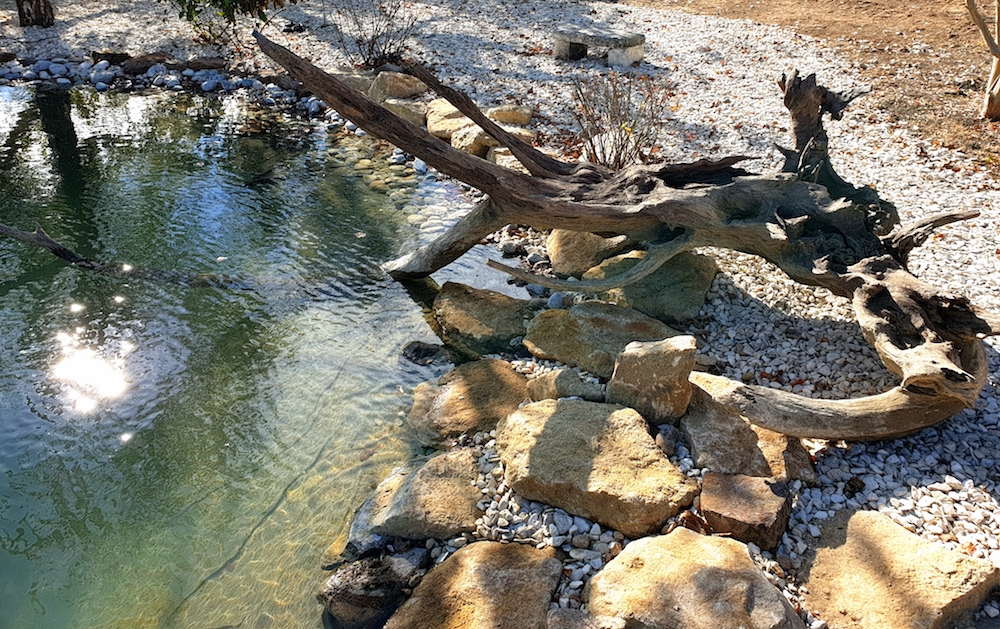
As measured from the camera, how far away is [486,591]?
3.50 meters

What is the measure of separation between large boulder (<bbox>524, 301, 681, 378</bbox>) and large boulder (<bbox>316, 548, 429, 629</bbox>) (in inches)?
85.2

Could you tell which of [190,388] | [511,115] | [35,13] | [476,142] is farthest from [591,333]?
[35,13]

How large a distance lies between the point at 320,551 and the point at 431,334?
7.91 ft

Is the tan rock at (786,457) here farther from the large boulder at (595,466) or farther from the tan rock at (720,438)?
the large boulder at (595,466)

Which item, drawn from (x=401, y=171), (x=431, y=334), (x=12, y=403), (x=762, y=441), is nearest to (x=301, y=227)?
(x=401, y=171)

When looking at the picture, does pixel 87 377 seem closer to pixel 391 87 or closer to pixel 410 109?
pixel 410 109

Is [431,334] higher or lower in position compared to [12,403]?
higher

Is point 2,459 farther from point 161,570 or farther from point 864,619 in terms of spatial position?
point 864,619

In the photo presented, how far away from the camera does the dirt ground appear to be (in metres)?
8.89

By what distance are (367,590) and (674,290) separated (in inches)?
143

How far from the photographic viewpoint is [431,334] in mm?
6082

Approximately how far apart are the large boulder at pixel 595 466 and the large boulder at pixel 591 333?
2.59ft

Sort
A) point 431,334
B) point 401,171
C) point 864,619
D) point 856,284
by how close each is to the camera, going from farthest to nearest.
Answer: point 401,171, point 431,334, point 856,284, point 864,619

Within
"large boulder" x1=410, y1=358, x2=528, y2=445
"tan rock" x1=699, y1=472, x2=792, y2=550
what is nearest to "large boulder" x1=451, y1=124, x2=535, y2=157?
"large boulder" x1=410, y1=358, x2=528, y2=445
